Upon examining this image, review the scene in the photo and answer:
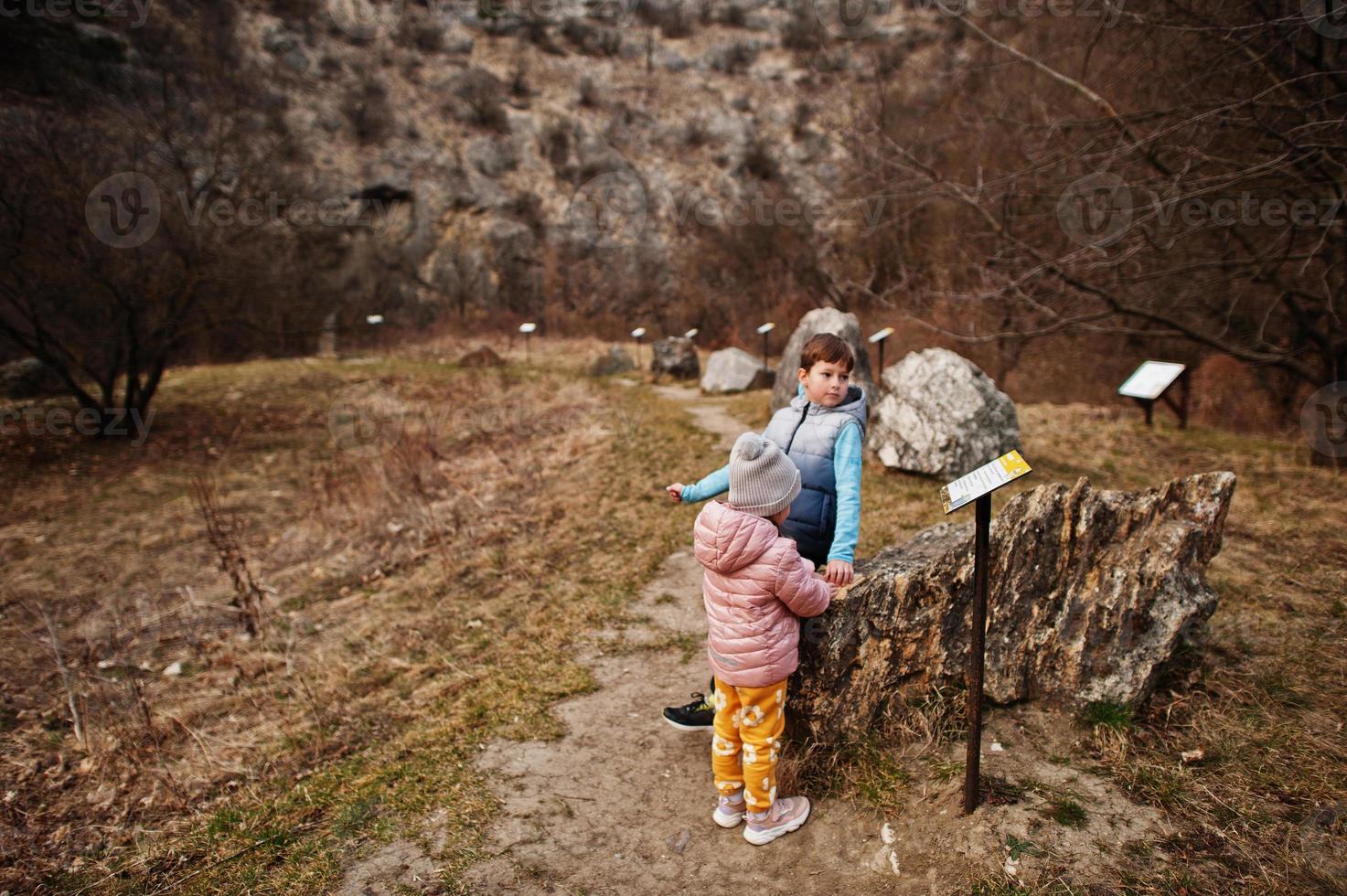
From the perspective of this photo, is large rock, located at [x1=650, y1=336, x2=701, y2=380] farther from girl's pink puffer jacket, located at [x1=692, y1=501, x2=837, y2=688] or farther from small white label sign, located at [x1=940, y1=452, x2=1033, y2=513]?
small white label sign, located at [x1=940, y1=452, x2=1033, y2=513]

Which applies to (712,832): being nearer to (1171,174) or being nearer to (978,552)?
(978,552)

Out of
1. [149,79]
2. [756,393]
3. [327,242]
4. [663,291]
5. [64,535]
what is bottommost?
[64,535]

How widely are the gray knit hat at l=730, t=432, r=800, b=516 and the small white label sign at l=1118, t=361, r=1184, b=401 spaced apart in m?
7.22

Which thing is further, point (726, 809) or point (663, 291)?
point (663, 291)

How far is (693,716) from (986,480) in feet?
6.18

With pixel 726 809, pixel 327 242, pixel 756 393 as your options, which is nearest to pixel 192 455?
pixel 756 393

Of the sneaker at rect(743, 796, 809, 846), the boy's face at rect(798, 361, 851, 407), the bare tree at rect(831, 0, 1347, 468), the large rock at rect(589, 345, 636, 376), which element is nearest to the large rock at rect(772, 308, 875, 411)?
the bare tree at rect(831, 0, 1347, 468)

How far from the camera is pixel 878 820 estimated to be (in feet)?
9.02

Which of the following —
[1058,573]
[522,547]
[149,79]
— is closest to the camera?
[1058,573]

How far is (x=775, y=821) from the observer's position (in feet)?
9.01

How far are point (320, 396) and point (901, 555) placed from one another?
1346 cm

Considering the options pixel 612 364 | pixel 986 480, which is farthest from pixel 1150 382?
pixel 612 364

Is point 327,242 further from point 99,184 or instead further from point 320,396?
point 99,184

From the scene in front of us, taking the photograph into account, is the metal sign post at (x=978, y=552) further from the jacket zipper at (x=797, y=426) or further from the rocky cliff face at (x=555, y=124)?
the rocky cliff face at (x=555, y=124)
